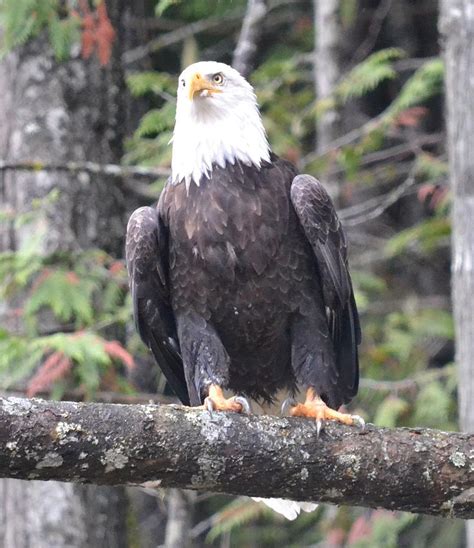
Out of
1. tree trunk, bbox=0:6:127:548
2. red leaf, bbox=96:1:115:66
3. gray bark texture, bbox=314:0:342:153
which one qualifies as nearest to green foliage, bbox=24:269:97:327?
tree trunk, bbox=0:6:127:548

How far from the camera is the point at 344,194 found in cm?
898

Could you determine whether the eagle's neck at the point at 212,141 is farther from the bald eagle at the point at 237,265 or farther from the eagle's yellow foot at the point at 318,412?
the eagle's yellow foot at the point at 318,412

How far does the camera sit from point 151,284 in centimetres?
526

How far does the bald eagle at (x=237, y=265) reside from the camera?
16.6ft

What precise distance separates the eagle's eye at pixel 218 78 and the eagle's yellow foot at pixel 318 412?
1.51 metres

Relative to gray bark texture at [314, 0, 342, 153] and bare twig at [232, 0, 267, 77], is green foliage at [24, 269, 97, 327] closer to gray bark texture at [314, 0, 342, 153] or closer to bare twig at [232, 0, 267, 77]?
bare twig at [232, 0, 267, 77]

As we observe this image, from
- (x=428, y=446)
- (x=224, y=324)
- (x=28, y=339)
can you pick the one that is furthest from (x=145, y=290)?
(x=428, y=446)

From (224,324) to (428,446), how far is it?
1325 millimetres

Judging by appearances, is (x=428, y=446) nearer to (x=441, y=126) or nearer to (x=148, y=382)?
(x=148, y=382)

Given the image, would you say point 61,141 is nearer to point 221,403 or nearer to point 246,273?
point 246,273

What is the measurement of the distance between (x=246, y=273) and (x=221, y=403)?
0.61 m

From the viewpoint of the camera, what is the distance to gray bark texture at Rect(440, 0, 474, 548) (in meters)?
5.71

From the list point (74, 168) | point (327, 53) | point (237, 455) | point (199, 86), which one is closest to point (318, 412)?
point (237, 455)

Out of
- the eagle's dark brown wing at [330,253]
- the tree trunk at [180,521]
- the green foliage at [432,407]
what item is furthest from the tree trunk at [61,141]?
the green foliage at [432,407]
